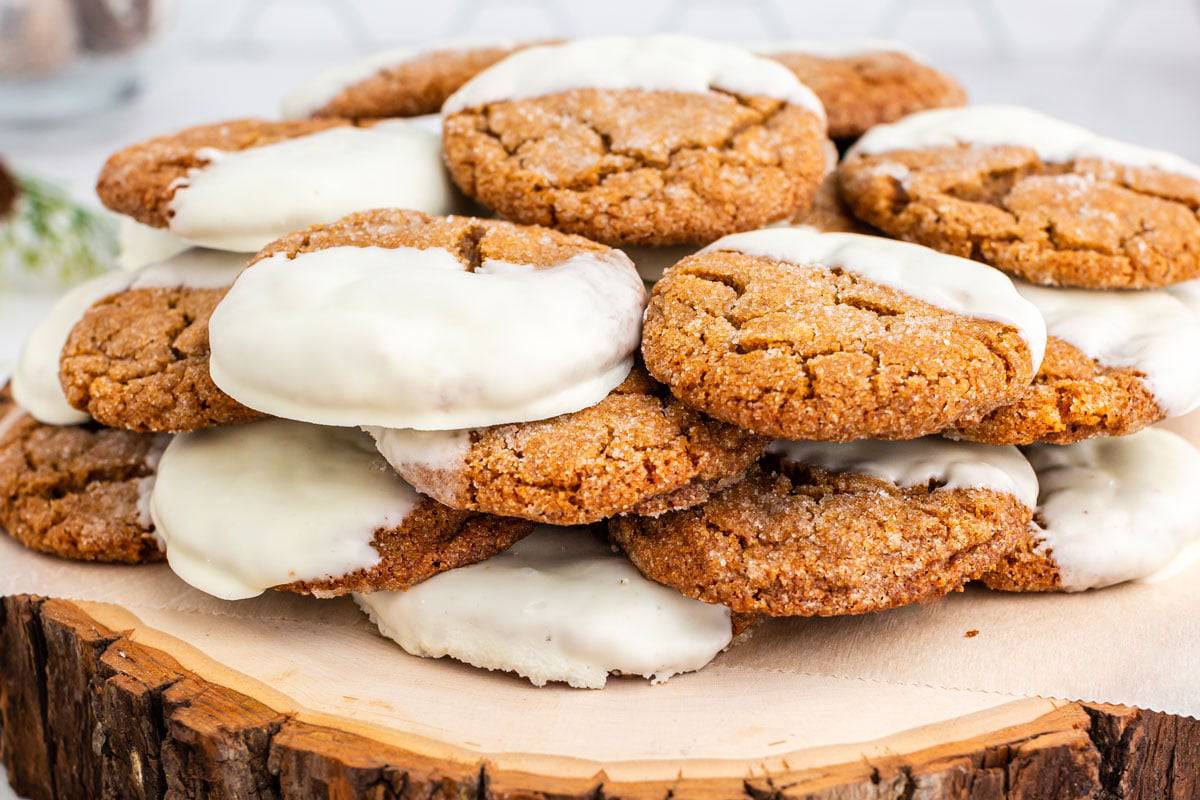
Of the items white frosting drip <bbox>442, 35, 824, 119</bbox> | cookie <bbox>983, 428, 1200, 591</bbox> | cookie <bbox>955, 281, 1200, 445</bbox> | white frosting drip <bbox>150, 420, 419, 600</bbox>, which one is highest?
white frosting drip <bbox>442, 35, 824, 119</bbox>

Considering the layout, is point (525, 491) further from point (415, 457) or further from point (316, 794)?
point (316, 794)

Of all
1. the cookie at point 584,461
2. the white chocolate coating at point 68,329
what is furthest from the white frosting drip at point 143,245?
the cookie at point 584,461

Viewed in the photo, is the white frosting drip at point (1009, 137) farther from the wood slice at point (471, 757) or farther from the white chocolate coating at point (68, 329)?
the white chocolate coating at point (68, 329)

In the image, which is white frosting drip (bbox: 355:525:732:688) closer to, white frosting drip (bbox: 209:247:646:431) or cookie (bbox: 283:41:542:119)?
white frosting drip (bbox: 209:247:646:431)

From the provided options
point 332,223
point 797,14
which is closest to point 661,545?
point 332,223

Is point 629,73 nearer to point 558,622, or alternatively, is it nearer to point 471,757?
point 558,622

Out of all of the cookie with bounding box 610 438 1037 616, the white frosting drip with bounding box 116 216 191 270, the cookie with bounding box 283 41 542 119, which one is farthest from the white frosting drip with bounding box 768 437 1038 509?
the white frosting drip with bounding box 116 216 191 270

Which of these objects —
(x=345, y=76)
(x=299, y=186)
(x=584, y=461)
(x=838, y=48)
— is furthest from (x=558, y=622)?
(x=838, y=48)
